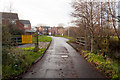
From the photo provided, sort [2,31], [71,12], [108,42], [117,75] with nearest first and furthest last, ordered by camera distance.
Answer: [117,75], [2,31], [108,42], [71,12]

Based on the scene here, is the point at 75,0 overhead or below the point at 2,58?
overhead

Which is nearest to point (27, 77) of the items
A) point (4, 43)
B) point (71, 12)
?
point (4, 43)

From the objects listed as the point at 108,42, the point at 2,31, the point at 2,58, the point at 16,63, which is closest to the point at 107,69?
the point at 108,42

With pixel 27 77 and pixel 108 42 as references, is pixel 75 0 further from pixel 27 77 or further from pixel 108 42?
pixel 27 77

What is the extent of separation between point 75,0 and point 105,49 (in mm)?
4755

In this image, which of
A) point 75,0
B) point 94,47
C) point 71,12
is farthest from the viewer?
point 71,12

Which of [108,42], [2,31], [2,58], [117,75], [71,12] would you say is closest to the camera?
[117,75]

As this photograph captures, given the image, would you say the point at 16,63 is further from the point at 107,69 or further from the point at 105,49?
the point at 105,49

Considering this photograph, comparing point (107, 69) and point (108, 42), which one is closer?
point (107, 69)

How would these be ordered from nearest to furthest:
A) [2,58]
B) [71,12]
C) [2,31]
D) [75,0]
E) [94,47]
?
[2,58] < [2,31] < [94,47] < [75,0] < [71,12]

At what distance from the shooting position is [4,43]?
5.27 meters

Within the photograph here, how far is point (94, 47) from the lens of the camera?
27.2 feet

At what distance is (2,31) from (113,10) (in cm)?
637

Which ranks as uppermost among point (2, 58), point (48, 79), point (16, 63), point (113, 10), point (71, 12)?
point (71, 12)
